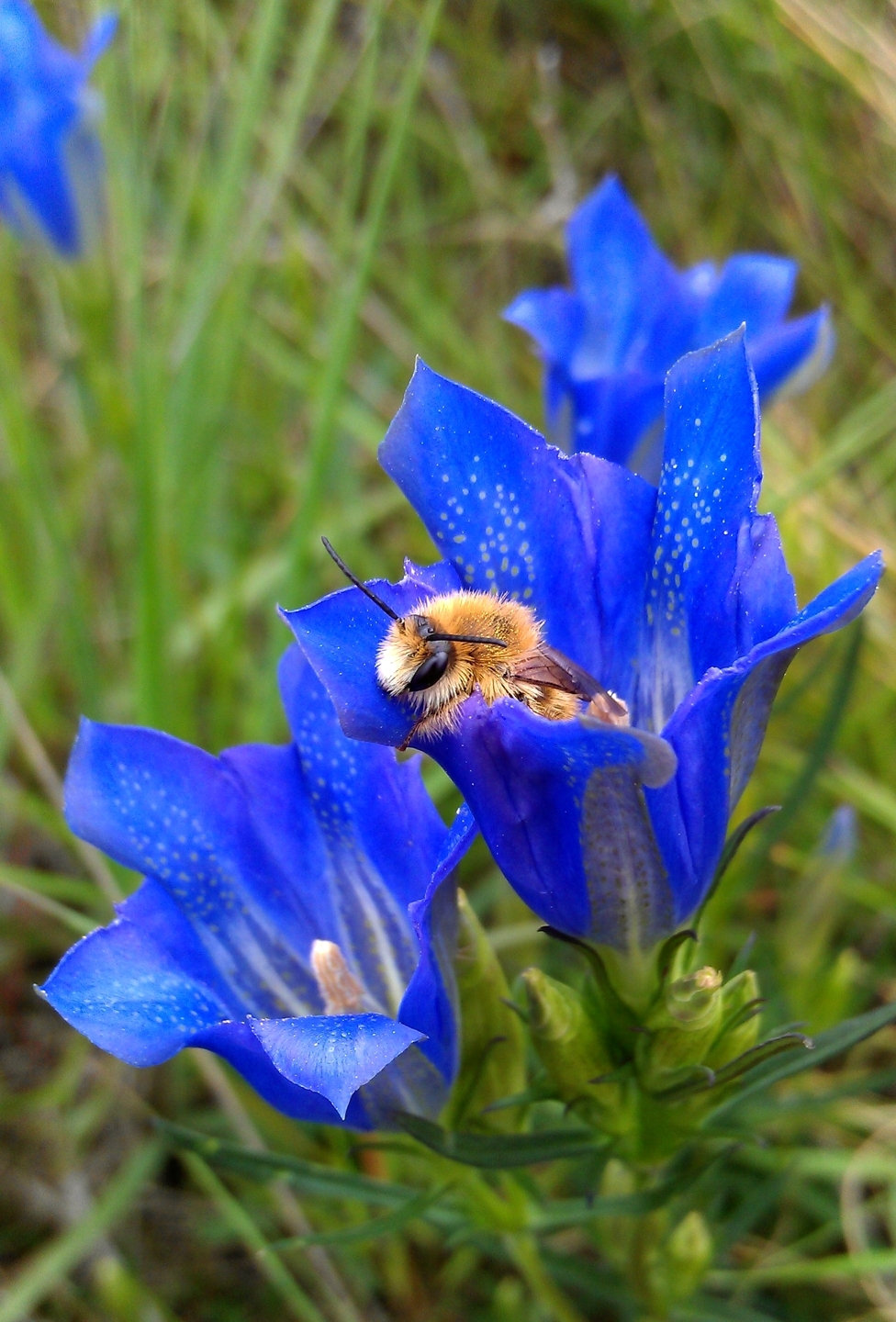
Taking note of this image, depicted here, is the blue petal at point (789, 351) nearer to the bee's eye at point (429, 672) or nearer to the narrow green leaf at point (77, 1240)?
the bee's eye at point (429, 672)

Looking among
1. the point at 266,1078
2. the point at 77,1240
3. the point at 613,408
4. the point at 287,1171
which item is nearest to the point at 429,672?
the point at 266,1078

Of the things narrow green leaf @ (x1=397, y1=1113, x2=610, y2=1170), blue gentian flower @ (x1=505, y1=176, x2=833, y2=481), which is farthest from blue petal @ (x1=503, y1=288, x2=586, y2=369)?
narrow green leaf @ (x1=397, y1=1113, x2=610, y2=1170)

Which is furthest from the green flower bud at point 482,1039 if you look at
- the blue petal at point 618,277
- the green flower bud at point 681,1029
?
the blue petal at point 618,277

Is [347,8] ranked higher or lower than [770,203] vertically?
higher

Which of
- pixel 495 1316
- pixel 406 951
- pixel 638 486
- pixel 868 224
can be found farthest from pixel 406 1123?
pixel 868 224

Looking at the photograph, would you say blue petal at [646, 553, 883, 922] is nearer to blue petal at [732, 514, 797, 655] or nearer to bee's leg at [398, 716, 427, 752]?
blue petal at [732, 514, 797, 655]

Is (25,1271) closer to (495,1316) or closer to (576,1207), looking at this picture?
(495,1316)
